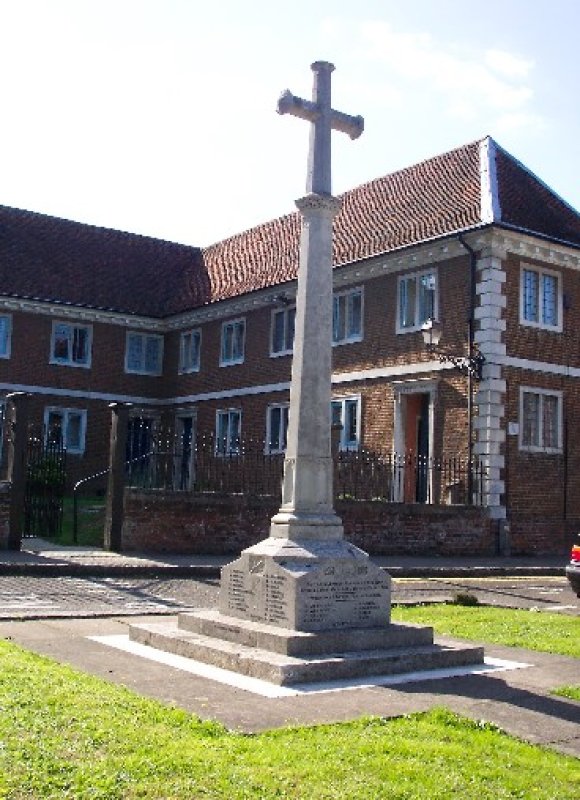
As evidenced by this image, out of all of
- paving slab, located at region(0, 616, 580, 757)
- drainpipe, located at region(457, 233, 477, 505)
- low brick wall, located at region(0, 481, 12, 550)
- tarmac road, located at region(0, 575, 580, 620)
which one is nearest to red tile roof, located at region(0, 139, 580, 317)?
drainpipe, located at region(457, 233, 477, 505)

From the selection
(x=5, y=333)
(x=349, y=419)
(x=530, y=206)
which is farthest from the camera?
(x=5, y=333)

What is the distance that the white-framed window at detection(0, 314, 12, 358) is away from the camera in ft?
102

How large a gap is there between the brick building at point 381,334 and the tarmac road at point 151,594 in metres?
6.19

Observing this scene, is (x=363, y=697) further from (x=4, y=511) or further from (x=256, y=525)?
(x=256, y=525)

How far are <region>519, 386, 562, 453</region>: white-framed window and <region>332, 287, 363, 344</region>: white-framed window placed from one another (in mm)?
4953

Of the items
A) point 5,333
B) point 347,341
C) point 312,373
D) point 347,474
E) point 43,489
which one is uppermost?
point 5,333

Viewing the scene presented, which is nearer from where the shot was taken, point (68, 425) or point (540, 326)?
point (540, 326)

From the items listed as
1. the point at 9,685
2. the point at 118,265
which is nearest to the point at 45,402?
the point at 118,265

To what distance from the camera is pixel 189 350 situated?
→ 3306 centimetres

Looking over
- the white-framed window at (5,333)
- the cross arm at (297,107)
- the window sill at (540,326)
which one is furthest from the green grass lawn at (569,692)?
the white-framed window at (5,333)

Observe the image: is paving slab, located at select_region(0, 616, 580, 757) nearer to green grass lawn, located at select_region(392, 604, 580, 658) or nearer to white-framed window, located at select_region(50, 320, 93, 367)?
green grass lawn, located at select_region(392, 604, 580, 658)

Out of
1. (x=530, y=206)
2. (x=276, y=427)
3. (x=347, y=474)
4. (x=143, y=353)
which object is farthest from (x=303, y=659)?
(x=143, y=353)

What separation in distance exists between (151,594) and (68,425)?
67.8 ft

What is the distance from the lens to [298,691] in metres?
6.52
